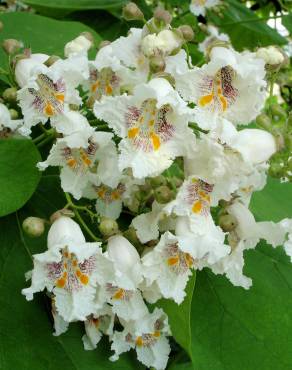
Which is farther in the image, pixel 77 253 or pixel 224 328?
pixel 224 328

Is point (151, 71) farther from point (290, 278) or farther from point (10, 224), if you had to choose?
point (290, 278)

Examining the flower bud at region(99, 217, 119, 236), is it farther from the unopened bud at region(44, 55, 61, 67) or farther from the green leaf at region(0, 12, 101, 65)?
the green leaf at region(0, 12, 101, 65)

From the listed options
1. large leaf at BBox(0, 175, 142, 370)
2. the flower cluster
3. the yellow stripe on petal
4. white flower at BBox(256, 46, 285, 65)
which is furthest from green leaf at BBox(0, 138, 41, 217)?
white flower at BBox(256, 46, 285, 65)

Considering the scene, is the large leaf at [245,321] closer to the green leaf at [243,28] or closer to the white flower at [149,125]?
the white flower at [149,125]

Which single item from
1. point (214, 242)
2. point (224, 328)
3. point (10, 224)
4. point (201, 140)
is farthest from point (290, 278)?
point (10, 224)

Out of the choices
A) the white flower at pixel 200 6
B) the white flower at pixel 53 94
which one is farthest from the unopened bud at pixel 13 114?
the white flower at pixel 200 6

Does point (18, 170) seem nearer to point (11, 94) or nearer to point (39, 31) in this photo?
point (11, 94)
